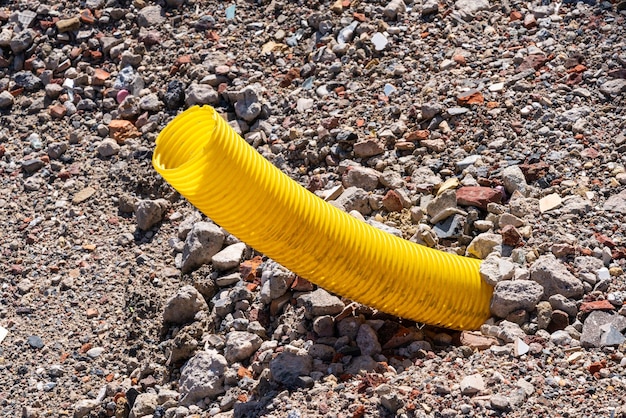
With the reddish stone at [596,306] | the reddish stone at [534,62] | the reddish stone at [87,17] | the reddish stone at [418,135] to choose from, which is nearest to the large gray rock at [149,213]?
the reddish stone at [418,135]

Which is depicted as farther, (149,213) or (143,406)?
(149,213)

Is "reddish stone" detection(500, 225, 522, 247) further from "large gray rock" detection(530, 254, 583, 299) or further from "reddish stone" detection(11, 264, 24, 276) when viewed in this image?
"reddish stone" detection(11, 264, 24, 276)

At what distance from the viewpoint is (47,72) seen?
6246 millimetres

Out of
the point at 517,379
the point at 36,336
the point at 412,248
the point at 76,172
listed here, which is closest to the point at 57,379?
the point at 36,336

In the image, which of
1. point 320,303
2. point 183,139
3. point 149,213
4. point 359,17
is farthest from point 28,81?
point 320,303

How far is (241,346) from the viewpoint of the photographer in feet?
13.9

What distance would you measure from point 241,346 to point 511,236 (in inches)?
51.3

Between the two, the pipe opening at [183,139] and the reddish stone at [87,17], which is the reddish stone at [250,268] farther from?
the reddish stone at [87,17]

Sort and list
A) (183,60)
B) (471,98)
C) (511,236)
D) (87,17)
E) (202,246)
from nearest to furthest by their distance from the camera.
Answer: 1. (511,236)
2. (202,246)
3. (471,98)
4. (183,60)
5. (87,17)

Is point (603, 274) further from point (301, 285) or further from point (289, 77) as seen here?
point (289, 77)

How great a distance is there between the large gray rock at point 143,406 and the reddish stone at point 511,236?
172cm

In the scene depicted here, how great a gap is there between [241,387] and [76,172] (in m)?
2.16

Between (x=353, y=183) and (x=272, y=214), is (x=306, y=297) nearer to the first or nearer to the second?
(x=272, y=214)

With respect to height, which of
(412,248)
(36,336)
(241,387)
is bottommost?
(36,336)
